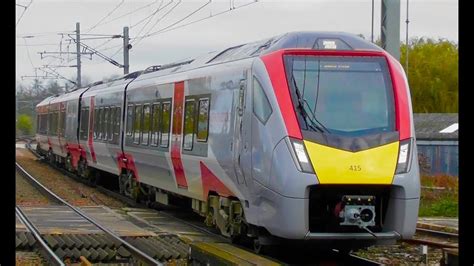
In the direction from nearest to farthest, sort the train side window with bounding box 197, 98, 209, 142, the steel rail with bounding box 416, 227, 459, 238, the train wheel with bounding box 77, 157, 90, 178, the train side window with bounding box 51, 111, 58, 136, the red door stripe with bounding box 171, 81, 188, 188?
the train side window with bounding box 197, 98, 209, 142
the red door stripe with bounding box 171, 81, 188, 188
the steel rail with bounding box 416, 227, 459, 238
the train wheel with bounding box 77, 157, 90, 178
the train side window with bounding box 51, 111, 58, 136

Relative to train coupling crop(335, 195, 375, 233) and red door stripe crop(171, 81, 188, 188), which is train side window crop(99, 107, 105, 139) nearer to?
red door stripe crop(171, 81, 188, 188)

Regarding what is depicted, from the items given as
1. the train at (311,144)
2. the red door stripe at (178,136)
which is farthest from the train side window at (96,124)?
the train at (311,144)

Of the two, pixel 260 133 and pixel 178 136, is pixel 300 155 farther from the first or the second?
pixel 178 136

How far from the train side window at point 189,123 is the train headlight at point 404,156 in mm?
4273

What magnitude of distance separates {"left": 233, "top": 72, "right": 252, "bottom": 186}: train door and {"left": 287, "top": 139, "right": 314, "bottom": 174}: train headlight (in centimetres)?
98

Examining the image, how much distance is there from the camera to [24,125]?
95.6 metres

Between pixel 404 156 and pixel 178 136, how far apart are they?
518 cm

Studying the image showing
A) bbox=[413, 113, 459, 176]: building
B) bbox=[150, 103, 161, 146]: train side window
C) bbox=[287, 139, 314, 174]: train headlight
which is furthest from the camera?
bbox=[413, 113, 459, 176]: building

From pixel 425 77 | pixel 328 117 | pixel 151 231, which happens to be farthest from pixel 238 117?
pixel 425 77

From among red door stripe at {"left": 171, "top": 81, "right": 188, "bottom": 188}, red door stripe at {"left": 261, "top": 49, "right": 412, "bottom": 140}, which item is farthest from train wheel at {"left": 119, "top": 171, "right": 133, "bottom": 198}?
red door stripe at {"left": 261, "top": 49, "right": 412, "bottom": 140}

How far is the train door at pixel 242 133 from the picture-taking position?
10648 mm

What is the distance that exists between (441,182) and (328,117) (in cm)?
2240

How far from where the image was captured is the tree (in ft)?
310

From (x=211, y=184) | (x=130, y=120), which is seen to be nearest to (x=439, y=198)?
(x=130, y=120)
